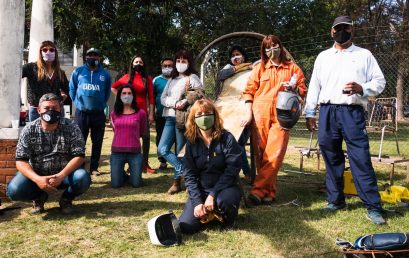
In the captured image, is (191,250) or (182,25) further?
(182,25)

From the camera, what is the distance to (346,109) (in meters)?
4.36

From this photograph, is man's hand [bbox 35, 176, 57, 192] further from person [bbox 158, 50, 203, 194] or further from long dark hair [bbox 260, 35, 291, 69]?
long dark hair [bbox 260, 35, 291, 69]

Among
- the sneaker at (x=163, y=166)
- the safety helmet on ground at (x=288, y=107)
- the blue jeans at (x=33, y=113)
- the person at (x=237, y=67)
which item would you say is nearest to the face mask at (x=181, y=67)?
the person at (x=237, y=67)

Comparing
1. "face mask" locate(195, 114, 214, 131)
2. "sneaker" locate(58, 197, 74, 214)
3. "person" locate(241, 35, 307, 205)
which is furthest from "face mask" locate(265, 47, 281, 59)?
"sneaker" locate(58, 197, 74, 214)

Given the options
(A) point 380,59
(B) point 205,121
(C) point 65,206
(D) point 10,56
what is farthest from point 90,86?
(A) point 380,59

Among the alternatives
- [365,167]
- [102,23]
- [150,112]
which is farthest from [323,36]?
[365,167]

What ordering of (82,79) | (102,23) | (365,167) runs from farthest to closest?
1. (102,23)
2. (82,79)
3. (365,167)

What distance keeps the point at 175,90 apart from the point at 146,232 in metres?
2.30

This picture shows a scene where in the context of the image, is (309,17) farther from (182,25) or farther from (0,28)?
(0,28)

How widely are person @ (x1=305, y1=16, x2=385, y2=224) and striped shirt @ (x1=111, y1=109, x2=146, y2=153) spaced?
2.48 metres

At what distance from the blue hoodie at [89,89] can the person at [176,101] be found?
93cm

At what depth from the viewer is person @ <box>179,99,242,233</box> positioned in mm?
4035

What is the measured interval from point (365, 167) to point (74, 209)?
300cm

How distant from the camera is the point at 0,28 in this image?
16.7 ft
